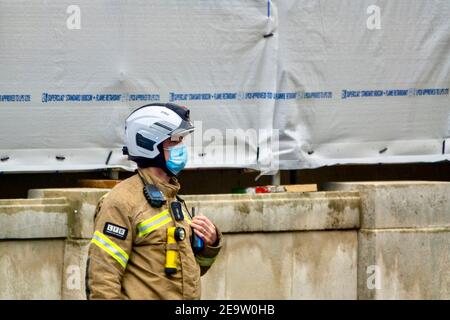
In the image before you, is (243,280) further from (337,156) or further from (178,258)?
(178,258)

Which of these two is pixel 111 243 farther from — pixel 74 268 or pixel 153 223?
pixel 74 268

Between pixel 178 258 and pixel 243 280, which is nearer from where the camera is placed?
pixel 178 258

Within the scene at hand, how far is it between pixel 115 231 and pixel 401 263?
4229 mm

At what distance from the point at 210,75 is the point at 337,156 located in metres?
1.30

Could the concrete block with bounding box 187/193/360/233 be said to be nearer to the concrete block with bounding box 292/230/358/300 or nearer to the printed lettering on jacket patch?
the concrete block with bounding box 292/230/358/300

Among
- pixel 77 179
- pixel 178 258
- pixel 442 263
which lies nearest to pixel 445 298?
pixel 442 263

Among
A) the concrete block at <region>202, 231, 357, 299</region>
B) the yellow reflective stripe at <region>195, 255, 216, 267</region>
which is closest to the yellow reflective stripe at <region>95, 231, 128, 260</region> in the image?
the yellow reflective stripe at <region>195, 255, 216, 267</region>

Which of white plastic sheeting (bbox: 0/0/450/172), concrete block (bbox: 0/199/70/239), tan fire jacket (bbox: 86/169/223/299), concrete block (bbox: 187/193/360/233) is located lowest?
tan fire jacket (bbox: 86/169/223/299)

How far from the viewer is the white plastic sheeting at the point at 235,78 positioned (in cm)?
895

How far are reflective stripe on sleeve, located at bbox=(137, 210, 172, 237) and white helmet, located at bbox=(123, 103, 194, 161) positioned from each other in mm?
332

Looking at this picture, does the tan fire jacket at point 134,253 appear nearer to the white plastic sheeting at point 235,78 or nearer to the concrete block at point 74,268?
the concrete block at point 74,268

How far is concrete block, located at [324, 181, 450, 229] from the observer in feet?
29.9

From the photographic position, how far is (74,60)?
8992 mm

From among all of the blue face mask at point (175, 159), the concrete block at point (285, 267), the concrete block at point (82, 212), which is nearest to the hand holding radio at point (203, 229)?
the blue face mask at point (175, 159)
